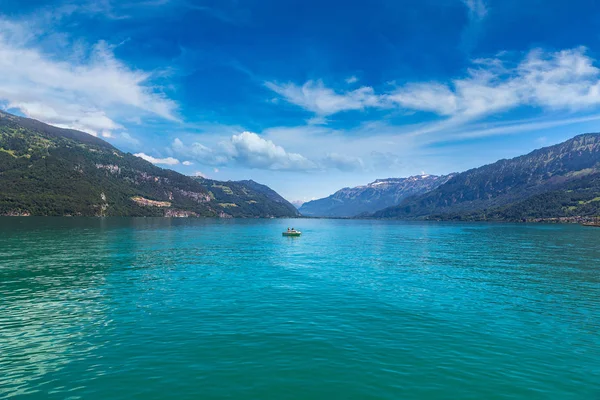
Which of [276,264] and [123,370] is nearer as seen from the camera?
[123,370]

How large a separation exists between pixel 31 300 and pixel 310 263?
48.3 m

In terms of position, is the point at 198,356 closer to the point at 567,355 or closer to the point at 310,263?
the point at 567,355

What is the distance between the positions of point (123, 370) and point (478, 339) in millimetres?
26271

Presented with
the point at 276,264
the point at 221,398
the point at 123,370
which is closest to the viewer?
the point at 221,398

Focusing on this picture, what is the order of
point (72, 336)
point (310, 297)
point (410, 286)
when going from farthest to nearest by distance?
point (410, 286) < point (310, 297) < point (72, 336)

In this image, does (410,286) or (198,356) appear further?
(410,286)

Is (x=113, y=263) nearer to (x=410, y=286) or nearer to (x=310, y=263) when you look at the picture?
(x=310, y=263)

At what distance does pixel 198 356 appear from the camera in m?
23.1

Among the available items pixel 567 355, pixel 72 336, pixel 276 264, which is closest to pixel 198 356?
pixel 72 336

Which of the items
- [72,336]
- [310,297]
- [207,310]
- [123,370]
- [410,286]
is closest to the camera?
[123,370]

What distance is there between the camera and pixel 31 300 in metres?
36.9

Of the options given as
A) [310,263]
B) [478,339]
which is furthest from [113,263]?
[478,339]

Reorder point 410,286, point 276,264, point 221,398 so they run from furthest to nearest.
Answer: point 276,264 < point 410,286 < point 221,398

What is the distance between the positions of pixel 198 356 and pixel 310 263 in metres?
50.9
